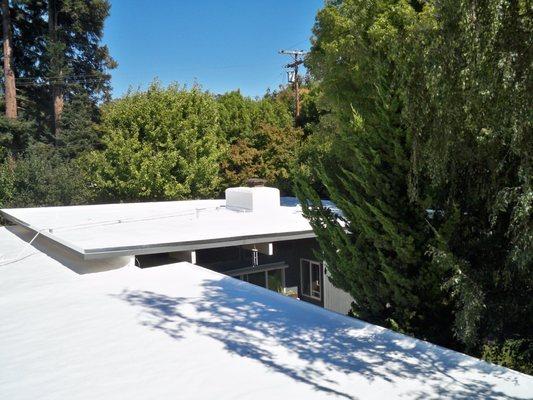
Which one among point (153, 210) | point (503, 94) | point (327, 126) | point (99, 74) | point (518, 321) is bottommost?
point (518, 321)

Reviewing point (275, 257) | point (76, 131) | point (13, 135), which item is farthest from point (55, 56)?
point (275, 257)

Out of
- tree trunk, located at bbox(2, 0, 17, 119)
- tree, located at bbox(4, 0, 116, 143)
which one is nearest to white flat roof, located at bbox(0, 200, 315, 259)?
tree trunk, located at bbox(2, 0, 17, 119)

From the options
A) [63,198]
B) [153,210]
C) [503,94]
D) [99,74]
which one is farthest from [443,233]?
[99,74]

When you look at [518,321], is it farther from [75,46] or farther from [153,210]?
[75,46]

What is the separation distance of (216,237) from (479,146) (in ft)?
18.9

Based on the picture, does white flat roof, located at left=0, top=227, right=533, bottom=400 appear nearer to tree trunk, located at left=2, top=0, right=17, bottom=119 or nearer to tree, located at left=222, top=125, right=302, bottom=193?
tree, located at left=222, top=125, right=302, bottom=193

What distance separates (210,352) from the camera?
5.22m

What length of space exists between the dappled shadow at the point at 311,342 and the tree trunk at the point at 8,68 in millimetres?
24551

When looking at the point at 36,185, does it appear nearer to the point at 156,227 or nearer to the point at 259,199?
the point at 259,199

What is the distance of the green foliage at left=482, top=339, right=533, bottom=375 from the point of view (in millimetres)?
5895

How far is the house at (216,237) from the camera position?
9633 mm

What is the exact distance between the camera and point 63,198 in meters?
Result: 23.7

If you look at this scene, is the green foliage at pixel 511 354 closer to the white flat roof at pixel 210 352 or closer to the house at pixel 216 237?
the white flat roof at pixel 210 352

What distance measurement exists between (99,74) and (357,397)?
32.0 m
